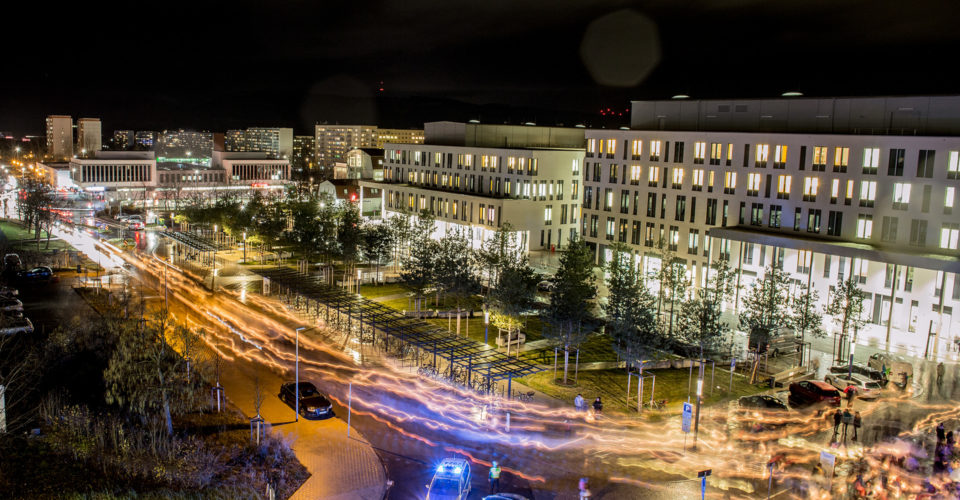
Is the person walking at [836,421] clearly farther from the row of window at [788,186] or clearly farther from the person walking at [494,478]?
the row of window at [788,186]

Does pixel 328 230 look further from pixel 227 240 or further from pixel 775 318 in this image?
pixel 775 318

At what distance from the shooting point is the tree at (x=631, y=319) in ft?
96.1

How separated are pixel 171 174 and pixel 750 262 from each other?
105260 mm

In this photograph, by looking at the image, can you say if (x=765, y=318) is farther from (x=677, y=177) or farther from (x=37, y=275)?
(x=37, y=275)

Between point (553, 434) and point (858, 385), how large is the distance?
623 inches

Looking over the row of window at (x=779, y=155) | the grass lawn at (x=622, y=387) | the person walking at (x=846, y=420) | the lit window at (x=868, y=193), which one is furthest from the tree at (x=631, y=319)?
the row of window at (x=779, y=155)

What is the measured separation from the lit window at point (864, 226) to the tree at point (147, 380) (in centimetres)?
3964

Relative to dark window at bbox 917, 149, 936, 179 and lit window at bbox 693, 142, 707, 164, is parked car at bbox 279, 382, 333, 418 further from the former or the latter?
dark window at bbox 917, 149, 936, 179

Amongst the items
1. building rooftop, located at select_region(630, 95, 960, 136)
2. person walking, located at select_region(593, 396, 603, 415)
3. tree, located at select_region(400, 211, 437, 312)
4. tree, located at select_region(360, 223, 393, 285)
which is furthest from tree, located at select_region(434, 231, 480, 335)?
building rooftop, located at select_region(630, 95, 960, 136)

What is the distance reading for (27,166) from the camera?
160 metres

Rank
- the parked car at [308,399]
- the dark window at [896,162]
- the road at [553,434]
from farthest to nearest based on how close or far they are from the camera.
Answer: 1. the dark window at [896,162]
2. the parked car at [308,399]
3. the road at [553,434]

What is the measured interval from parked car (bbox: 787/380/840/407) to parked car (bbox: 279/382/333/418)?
1972cm

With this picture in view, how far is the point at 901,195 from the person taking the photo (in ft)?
135

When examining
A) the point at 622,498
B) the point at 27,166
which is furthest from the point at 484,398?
the point at 27,166
